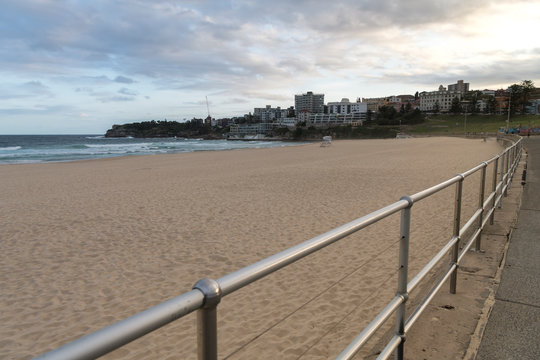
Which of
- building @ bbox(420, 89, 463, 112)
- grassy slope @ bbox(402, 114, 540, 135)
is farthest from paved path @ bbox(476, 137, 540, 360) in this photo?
Answer: building @ bbox(420, 89, 463, 112)

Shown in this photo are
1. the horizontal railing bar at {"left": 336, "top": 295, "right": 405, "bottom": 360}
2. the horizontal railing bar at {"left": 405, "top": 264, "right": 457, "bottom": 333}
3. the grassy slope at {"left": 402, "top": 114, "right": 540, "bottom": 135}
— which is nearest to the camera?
the horizontal railing bar at {"left": 336, "top": 295, "right": 405, "bottom": 360}

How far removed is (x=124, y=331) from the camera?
2.80 feet

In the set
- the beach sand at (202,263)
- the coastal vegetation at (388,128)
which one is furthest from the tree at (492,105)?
the beach sand at (202,263)

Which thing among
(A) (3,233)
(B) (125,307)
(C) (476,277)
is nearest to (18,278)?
(B) (125,307)

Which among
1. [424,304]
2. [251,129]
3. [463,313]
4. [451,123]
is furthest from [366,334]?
[251,129]

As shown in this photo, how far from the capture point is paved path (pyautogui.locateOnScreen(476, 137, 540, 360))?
2768mm

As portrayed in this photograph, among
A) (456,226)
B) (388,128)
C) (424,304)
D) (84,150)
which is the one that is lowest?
(84,150)

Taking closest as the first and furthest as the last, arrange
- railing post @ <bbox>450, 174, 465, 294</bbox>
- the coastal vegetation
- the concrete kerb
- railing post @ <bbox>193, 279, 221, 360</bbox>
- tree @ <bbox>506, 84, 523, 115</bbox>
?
railing post @ <bbox>193, 279, 221, 360</bbox>, the concrete kerb, railing post @ <bbox>450, 174, 465, 294</bbox>, the coastal vegetation, tree @ <bbox>506, 84, 523, 115</bbox>

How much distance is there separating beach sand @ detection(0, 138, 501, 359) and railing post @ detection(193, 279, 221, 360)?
311 millimetres

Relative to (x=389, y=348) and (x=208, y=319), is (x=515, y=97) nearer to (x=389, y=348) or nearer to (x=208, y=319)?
(x=389, y=348)

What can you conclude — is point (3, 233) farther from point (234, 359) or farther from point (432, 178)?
point (432, 178)

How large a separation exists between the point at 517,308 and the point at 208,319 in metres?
3.38

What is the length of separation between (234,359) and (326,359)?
0.84 meters

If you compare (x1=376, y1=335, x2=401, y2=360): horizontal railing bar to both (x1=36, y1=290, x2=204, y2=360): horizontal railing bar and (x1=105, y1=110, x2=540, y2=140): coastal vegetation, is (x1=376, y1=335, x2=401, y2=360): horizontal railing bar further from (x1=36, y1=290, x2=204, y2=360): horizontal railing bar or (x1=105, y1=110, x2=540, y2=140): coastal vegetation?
(x1=105, y1=110, x2=540, y2=140): coastal vegetation
